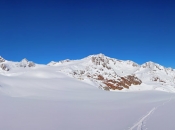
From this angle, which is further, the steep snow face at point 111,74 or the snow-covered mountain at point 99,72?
the steep snow face at point 111,74

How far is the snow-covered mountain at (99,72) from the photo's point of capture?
8500 cm

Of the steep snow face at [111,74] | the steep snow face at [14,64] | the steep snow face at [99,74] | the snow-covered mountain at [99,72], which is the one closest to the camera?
the snow-covered mountain at [99,72]

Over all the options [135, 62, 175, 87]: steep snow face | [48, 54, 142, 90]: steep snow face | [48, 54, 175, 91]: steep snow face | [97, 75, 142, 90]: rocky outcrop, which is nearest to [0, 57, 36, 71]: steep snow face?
[48, 54, 175, 91]: steep snow face

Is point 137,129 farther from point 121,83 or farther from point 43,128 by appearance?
point 121,83

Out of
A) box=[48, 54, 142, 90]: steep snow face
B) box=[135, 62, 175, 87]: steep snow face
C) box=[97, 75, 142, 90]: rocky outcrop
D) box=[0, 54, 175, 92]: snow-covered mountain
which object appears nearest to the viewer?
box=[0, 54, 175, 92]: snow-covered mountain

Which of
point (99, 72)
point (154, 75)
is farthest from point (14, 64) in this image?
point (154, 75)

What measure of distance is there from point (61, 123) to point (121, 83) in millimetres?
88663

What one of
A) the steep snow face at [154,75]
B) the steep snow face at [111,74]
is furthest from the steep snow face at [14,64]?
the steep snow face at [154,75]

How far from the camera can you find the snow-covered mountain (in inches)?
3346

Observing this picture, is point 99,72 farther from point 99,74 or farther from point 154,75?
point 154,75

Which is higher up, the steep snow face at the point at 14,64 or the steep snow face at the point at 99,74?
the steep snow face at the point at 14,64

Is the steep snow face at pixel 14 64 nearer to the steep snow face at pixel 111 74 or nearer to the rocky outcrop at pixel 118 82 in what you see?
the steep snow face at pixel 111 74

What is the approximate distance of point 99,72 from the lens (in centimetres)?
10694

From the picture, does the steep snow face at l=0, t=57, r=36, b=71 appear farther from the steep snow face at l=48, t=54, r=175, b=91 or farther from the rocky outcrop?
the rocky outcrop
